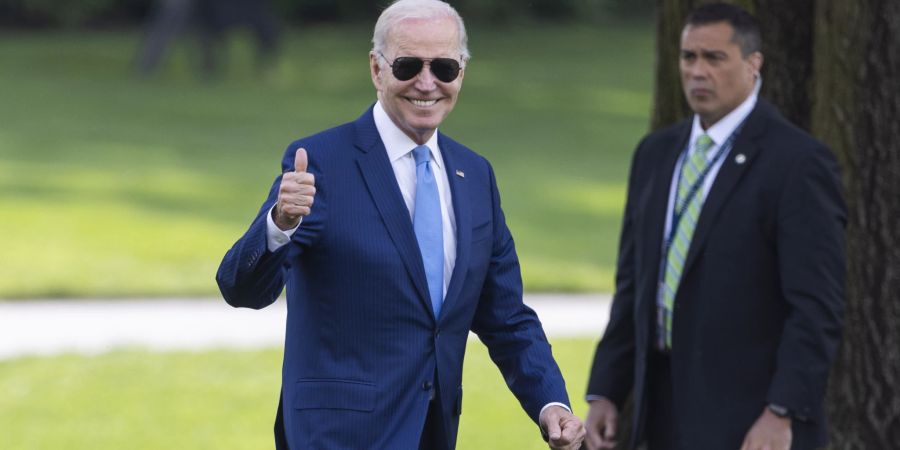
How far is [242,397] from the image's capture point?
8.84 metres

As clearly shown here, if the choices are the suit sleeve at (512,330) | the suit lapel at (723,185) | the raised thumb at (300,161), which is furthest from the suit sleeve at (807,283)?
the raised thumb at (300,161)

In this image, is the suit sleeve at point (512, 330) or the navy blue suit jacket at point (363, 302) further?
the suit sleeve at point (512, 330)

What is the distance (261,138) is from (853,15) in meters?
18.9

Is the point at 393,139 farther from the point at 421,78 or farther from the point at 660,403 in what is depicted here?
the point at 660,403

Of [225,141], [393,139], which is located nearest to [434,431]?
[393,139]

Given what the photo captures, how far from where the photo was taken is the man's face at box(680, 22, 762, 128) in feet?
16.2

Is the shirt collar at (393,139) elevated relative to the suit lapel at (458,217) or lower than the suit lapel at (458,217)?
elevated

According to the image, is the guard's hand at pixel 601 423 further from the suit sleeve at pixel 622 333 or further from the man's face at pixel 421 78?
the man's face at pixel 421 78

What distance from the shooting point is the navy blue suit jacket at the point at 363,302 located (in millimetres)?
3711

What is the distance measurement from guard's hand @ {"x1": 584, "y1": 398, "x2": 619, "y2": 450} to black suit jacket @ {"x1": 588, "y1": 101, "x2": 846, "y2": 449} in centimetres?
28

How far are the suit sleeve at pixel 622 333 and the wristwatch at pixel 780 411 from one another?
669 millimetres

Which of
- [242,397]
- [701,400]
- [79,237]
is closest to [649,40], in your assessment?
[79,237]

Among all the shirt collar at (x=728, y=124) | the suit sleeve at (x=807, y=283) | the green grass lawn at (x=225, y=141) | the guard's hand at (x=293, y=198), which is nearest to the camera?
the guard's hand at (x=293, y=198)

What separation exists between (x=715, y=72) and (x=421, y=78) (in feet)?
4.87
